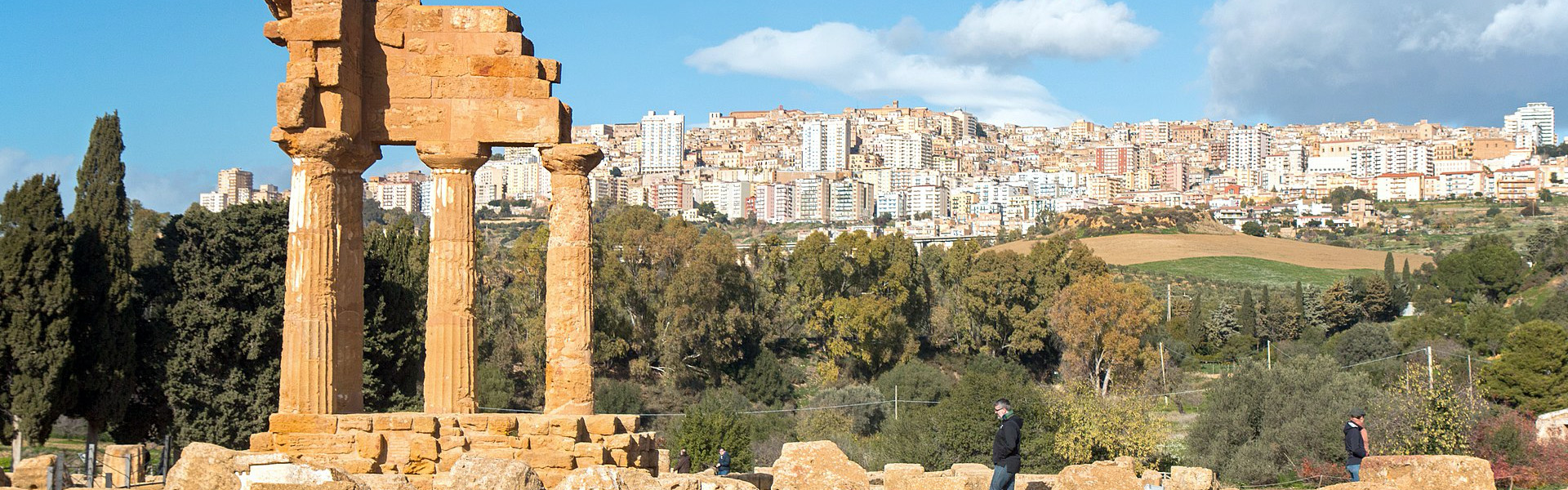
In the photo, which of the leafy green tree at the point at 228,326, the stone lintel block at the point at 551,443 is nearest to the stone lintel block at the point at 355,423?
the stone lintel block at the point at 551,443

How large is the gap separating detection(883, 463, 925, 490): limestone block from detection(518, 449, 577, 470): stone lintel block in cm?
415

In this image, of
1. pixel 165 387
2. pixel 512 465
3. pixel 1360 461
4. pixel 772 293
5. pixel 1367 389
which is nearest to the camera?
pixel 512 465

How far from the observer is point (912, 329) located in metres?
77.1

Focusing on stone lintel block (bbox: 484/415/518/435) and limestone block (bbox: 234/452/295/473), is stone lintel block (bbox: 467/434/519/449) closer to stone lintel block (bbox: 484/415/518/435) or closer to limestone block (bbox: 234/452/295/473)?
stone lintel block (bbox: 484/415/518/435)

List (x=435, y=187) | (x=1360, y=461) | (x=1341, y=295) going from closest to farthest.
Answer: (x=1360, y=461), (x=435, y=187), (x=1341, y=295)

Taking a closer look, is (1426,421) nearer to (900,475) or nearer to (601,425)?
(900,475)

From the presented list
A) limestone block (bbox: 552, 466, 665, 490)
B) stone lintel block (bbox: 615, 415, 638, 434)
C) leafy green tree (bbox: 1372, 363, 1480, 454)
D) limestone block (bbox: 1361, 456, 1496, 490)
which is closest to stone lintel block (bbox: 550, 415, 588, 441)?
stone lintel block (bbox: 615, 415, 638, 434)

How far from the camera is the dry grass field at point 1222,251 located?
130 meters

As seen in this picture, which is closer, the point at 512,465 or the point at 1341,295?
the point at 512,465

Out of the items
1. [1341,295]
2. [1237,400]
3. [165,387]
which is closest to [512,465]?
[165,387]

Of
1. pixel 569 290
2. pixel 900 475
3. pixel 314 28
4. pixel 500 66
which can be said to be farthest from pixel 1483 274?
pixel 314 28

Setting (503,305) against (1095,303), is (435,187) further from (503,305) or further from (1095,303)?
(1095,303)

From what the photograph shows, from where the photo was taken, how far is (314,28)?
64.9 feet

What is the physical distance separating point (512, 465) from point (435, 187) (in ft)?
31.4
